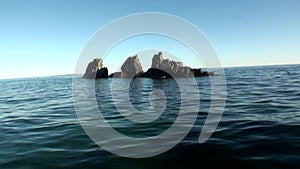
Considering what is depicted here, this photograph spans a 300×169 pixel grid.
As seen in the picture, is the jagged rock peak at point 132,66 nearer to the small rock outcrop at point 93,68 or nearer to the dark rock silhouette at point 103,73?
the dark rock silhouette at point 103,73

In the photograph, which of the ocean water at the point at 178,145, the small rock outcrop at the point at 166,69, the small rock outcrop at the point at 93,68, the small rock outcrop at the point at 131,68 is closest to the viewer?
the ocean water at the point at 178,145

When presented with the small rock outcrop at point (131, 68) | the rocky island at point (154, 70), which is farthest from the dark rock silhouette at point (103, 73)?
the small rock outcrop at point (131, 68)

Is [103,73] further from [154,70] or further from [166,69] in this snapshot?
[166,69]

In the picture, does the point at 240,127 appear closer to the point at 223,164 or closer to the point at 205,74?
the point at 223,164

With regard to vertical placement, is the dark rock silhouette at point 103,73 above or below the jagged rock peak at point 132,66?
below

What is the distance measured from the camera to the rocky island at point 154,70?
71.9m

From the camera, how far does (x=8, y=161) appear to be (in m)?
8.28

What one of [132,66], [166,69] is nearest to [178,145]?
[166,69]

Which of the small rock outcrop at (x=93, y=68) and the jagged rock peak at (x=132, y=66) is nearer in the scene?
the jagged rock peak at (x=132, y=66)

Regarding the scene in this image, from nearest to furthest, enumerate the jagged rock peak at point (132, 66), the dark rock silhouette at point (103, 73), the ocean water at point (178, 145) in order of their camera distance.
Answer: the ocean water at point (178, 145)
the dark rock silhouette at point (103, 73)
the jagged rock peak at point (132, 66)

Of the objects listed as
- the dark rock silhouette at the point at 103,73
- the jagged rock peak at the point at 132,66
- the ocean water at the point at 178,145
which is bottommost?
the ocean water at the point at 178,145

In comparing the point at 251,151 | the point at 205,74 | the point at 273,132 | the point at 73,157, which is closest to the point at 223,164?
the point at 251,151

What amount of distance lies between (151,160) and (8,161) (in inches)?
184

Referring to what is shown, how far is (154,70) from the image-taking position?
247ft
